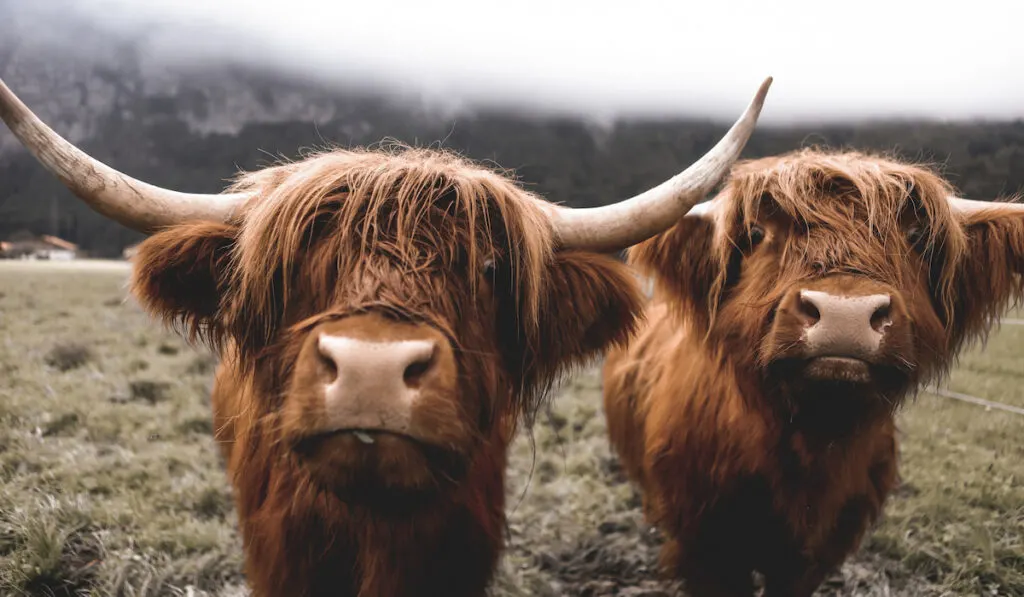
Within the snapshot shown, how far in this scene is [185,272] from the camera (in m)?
1.63

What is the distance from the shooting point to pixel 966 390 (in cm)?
334

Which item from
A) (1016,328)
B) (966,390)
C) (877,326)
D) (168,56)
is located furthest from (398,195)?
(168,56)

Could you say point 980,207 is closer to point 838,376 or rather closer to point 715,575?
point 838,376

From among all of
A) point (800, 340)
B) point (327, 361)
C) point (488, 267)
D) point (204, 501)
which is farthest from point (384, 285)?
point (204, 501)

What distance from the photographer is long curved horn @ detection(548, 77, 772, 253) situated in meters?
1.83

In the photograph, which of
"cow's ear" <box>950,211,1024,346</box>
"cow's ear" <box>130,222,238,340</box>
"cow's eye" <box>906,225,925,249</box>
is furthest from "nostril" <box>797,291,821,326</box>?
"cow's ear" <box>130,222,238,340</box>

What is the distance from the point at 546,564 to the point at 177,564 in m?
2.00

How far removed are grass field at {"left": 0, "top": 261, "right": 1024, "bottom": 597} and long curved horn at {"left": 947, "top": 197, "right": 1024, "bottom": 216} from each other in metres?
1.05

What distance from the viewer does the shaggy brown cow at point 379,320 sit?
122 centimetres

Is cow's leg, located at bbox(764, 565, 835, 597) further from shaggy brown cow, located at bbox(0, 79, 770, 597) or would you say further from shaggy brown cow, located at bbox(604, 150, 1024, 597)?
shaggy brown cow, located at bbox(0, 79, 770, 597)

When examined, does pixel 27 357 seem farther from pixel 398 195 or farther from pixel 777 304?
pixel 777 304

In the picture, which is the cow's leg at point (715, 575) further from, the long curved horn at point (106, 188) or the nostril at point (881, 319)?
the long curved horn at point (106, 188)

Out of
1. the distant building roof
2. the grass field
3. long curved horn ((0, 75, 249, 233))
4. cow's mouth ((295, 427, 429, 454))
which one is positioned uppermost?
long curved horn ((0, 75, 249, 233))

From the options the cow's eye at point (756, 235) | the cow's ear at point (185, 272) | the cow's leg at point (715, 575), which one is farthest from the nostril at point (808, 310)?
the cow's ear at point (185, 272)
